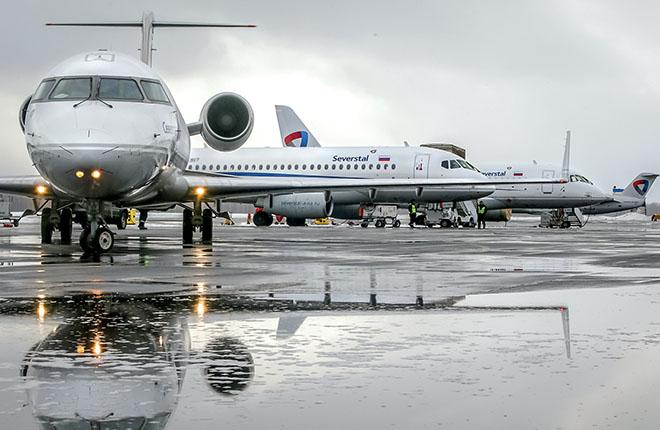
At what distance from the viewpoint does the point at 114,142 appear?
14.9 m

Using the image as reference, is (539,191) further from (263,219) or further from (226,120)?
(226,120)

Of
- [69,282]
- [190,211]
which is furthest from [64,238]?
[69,282]

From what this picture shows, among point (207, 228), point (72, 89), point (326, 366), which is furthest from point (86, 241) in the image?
point (326, 366)

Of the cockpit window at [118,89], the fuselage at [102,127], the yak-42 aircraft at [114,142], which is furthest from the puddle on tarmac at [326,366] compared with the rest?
the cockpit window at [118,89]

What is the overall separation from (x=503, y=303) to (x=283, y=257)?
313 inches

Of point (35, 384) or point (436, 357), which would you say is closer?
point (35, 384)

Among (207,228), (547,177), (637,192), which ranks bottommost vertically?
(207,228)

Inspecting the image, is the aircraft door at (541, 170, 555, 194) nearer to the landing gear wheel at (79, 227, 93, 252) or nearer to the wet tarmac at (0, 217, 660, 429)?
the landing gear wheel at (79, 227, 93, 252)

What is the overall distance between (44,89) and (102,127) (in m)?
2.13

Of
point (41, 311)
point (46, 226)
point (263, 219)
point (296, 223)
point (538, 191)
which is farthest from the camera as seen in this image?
point (538, 191)

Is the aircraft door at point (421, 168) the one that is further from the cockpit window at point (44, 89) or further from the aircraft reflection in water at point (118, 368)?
the aircraft reflection in water at point (118, 368)

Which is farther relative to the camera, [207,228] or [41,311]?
[207,228]

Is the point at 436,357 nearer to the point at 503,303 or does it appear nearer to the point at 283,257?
the point at 503,303

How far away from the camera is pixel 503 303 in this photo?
8.64 m
